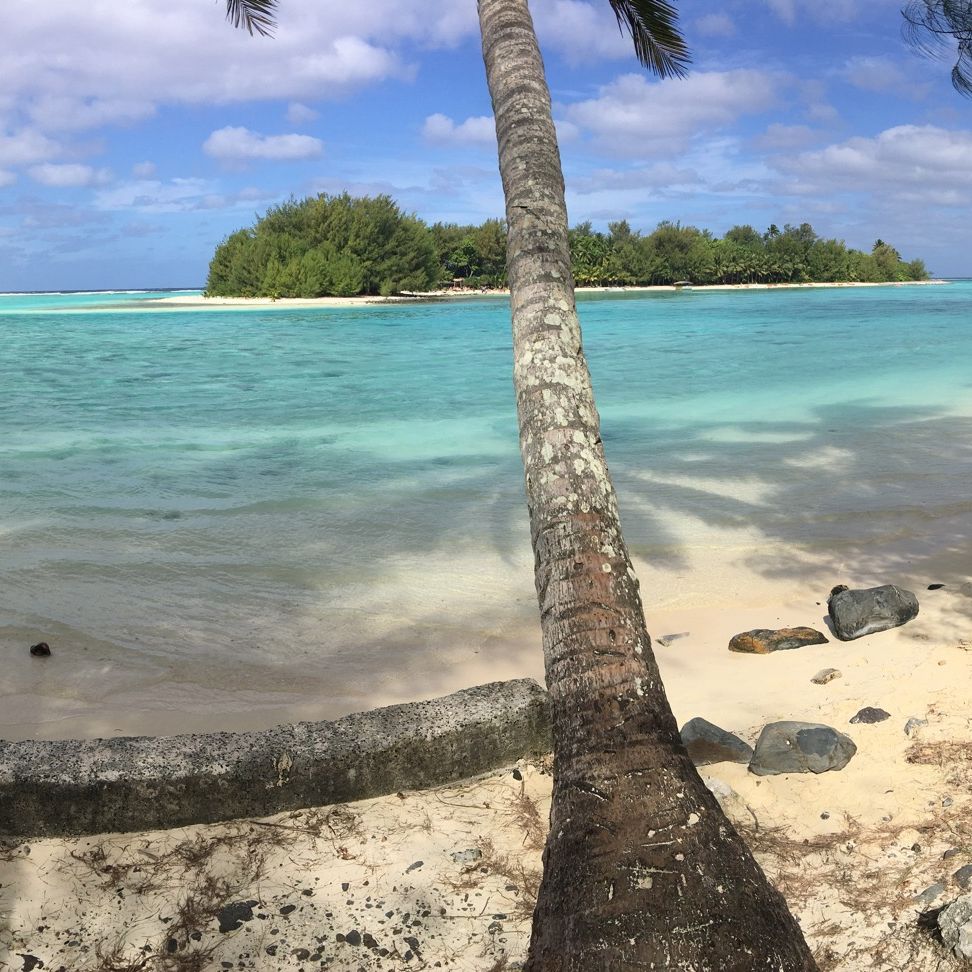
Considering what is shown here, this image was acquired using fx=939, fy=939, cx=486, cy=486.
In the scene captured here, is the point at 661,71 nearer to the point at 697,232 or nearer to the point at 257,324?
the point at 257,324

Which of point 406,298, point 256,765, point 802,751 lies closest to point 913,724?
point 802,751

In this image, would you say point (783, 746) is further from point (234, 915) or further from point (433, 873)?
point (234, 915)

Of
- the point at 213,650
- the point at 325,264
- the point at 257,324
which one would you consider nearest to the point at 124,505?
the point at 213,650

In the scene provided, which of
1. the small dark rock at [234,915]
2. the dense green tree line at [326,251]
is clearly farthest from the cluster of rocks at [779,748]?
the dense green tree line at [326,251]

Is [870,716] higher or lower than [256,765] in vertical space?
lower

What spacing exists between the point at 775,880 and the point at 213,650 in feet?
12.0

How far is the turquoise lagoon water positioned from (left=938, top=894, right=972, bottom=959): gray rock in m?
2.91

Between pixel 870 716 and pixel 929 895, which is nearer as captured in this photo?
pixel 929 895

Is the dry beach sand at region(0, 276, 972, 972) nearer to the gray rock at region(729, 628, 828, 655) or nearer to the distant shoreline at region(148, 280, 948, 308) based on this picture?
the gray rock at region(729, 628, 828, 655)

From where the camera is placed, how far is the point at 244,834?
3248mm

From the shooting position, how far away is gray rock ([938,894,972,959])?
245cm

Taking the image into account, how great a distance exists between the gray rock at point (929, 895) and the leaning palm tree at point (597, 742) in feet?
2.13

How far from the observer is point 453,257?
81.2m

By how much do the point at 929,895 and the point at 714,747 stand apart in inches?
43.4
